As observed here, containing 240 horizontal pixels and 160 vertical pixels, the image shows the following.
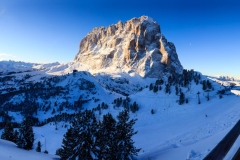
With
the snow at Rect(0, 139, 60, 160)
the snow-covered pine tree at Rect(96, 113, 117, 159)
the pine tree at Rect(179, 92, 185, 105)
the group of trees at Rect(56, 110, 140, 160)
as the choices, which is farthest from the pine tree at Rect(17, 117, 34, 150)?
the pine tree at Rect(179, 92, 185, 105)

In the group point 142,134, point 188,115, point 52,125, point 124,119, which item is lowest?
point 52,125

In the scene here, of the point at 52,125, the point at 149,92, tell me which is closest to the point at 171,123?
the point at 149,92

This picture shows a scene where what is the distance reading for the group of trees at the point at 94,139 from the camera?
32500 mm

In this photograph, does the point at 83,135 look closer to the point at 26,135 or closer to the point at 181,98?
the point at 26,135

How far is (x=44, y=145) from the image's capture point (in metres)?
105

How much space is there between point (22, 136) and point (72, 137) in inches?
1165

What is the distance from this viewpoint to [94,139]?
114ft

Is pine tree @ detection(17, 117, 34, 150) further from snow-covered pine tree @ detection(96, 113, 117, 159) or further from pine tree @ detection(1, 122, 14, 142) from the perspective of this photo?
snow-covered pine tree @ detection(96, 113, 117, 159)

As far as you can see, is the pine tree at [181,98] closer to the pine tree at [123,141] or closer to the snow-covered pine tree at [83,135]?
the pine tree at [123,141]

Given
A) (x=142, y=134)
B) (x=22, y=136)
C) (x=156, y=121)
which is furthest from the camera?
(x=156, y=121)

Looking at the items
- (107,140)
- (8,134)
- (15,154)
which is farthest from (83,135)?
(8,134)

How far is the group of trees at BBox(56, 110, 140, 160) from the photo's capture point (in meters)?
32.5

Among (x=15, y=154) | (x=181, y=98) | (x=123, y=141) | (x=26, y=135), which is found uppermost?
(x=181, y=98)

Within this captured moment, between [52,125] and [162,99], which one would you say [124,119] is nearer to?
[162,99]
